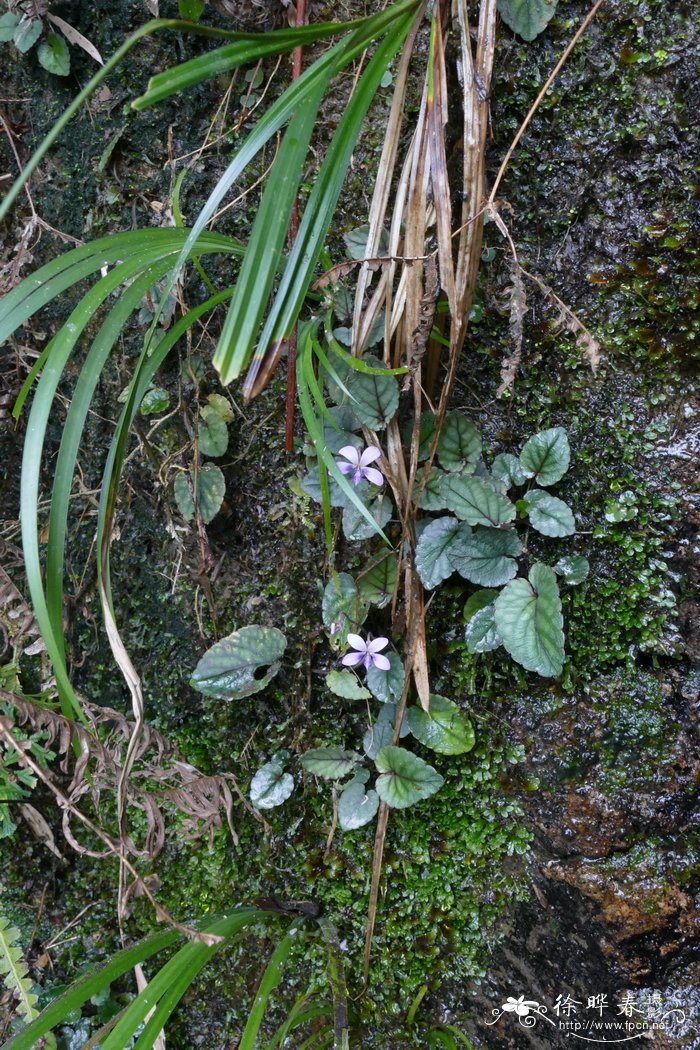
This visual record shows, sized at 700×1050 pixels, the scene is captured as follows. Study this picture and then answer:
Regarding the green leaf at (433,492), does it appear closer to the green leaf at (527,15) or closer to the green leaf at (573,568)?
the green leaf at (573,568)

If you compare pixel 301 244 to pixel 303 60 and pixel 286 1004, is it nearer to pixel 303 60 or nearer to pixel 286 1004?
pixel 303 60

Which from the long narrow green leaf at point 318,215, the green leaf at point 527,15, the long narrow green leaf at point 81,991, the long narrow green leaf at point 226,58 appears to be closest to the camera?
the long narrow green leaf at point 226,58

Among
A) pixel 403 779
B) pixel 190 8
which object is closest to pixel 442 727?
pixel 403 779

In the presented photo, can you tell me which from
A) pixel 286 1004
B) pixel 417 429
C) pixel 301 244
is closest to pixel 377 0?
pixel 301 244

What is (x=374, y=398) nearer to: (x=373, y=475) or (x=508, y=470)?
(x=373, y=475)

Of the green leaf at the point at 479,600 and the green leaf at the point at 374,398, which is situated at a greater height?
the green leaf at the point at 374,398

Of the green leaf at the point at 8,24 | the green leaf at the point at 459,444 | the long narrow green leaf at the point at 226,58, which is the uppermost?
the green leaf at the point at 8,24

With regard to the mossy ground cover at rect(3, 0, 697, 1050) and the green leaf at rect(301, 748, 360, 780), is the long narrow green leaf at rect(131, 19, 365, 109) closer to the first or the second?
the mossy ground cover at rect(3, 0, 697, 1050)

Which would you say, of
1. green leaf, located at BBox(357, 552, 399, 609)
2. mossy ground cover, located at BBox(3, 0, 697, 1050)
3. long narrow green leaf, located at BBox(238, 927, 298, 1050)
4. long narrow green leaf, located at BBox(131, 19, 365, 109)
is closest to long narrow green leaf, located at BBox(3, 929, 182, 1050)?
long narrow green leaf, located at BBox(238, 927, 298, 1050)

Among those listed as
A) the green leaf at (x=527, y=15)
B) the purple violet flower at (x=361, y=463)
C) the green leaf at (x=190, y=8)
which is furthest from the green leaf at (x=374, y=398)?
the green leaf at (x=190, y=8)
